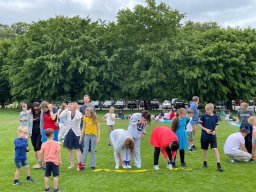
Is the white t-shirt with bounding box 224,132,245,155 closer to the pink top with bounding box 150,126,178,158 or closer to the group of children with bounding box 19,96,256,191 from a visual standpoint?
the group of children with bounding box 19,96,256,191

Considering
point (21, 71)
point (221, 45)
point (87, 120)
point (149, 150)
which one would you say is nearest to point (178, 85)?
point (221, 45)

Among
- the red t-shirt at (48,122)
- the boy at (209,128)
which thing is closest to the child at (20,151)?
the red t-shirt at (48,122)

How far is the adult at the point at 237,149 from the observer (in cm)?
1176

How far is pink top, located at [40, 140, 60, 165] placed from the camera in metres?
8.21

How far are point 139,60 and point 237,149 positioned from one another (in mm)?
30599

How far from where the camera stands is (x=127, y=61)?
145 feet

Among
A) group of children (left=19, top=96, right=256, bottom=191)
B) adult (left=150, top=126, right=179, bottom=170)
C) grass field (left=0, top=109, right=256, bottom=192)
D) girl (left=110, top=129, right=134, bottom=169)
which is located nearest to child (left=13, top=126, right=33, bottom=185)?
grass field (left=0, top=109, right=256, bottom=192)

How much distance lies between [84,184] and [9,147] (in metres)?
7.08

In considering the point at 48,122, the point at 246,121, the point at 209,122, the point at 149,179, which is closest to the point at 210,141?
the point at 209,122

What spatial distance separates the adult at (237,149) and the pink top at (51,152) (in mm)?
5822

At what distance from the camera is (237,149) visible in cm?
1178

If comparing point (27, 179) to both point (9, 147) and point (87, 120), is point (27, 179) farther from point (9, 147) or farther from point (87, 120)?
point (9, 147)

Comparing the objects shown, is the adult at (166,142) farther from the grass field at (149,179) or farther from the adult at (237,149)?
the adult at (237,149)

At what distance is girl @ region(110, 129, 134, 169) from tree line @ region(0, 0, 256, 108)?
1155 inches
